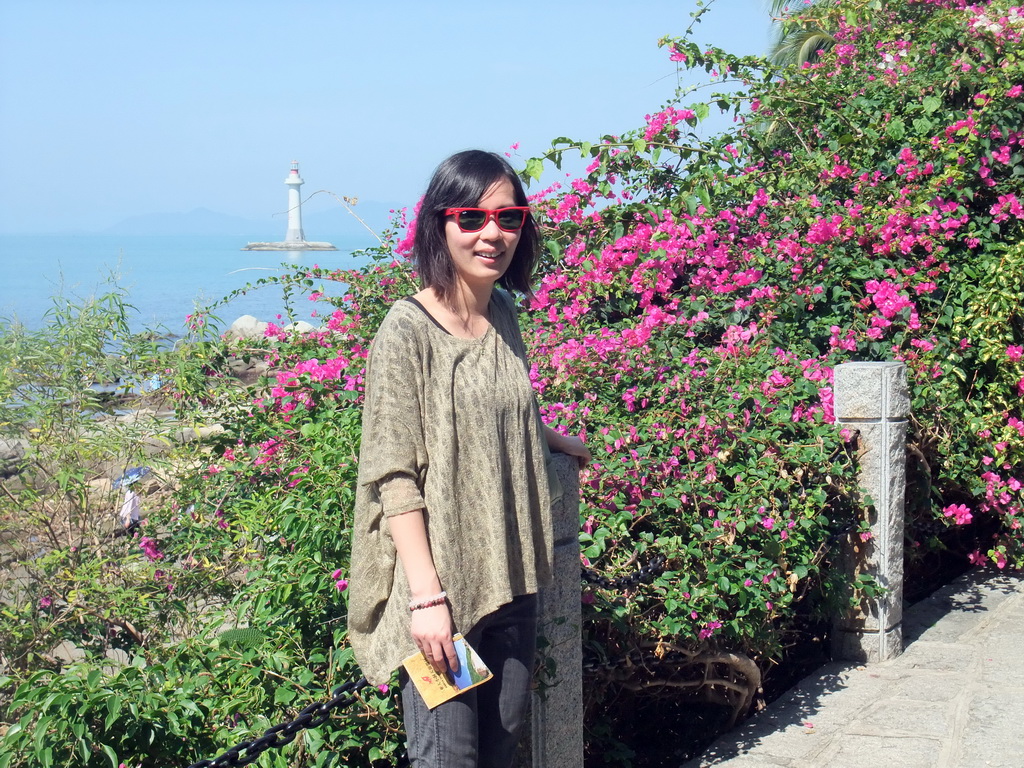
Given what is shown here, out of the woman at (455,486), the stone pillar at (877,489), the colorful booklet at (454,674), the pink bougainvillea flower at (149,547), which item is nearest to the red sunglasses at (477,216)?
the woman at (455,486)

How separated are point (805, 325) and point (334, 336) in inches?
100

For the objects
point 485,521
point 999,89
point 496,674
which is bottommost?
point 496,674

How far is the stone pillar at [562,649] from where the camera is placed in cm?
266

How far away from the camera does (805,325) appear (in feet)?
17.7

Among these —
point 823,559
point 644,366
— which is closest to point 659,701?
point 823,559

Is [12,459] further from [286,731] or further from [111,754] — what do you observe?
Result: [286,731]

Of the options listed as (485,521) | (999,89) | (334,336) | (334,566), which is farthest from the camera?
(999,89)

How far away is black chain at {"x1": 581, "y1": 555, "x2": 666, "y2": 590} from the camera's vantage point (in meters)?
3.18

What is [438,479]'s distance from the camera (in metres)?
1.99

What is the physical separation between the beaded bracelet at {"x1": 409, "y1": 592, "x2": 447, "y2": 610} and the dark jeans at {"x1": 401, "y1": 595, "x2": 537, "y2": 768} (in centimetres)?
16

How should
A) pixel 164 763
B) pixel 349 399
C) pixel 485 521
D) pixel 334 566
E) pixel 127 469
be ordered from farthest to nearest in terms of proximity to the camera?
pixel 127 469 → pixel 349 399 → pixel 334 566 → pixel 164 763 → pixel 485 521

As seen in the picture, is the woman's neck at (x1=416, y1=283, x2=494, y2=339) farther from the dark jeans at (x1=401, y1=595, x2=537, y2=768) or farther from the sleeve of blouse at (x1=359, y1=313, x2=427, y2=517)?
the dark jeans at (x1=401, y1=595, x2=537, y2=768)

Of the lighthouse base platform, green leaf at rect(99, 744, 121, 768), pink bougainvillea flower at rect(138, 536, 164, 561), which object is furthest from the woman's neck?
the lighthouse base platform

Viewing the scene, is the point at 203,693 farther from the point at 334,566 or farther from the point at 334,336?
the point at 334,336
